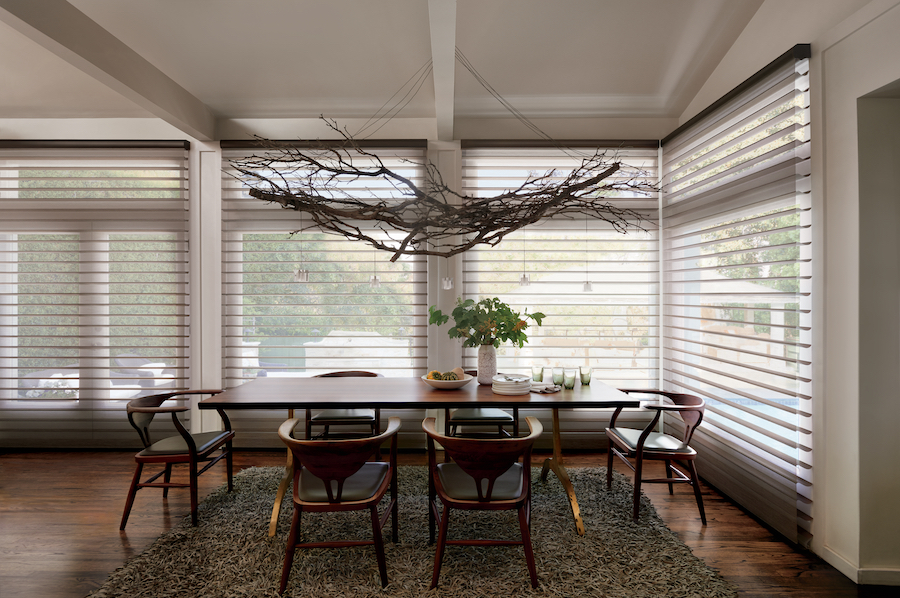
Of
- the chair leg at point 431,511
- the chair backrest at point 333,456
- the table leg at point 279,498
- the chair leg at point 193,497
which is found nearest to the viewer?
the chair backrest at point 333,456

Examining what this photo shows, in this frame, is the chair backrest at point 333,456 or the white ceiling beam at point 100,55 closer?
the chair backrest at point 333,456

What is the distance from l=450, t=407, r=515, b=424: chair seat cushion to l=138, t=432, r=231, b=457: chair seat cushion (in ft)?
5.44

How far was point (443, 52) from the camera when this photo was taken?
2.73 m

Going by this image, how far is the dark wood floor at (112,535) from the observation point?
227 centimetres

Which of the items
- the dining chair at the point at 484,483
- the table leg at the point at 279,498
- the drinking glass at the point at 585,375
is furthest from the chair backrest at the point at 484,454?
the table leg at the point at 279,498

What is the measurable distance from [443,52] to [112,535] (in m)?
3.53

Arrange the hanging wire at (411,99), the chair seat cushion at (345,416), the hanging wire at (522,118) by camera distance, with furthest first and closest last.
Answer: the hanging wire at (522,118), the hanging wire at (411,99), the chair seat cushion at (345,416)

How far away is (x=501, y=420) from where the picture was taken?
11.0ft

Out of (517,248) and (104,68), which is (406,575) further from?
(104,68)

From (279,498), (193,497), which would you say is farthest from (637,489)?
(193,497)

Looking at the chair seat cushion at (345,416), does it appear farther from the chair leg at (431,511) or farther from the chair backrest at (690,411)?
the chair backrest at (690,411)

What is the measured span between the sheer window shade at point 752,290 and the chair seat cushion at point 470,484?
166 centimetres

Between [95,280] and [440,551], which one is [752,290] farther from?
[95,280]

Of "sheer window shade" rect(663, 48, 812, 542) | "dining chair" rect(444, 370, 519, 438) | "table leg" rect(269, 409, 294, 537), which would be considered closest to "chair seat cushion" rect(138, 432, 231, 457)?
"table leg" rect(269, 409, 294, 537)
